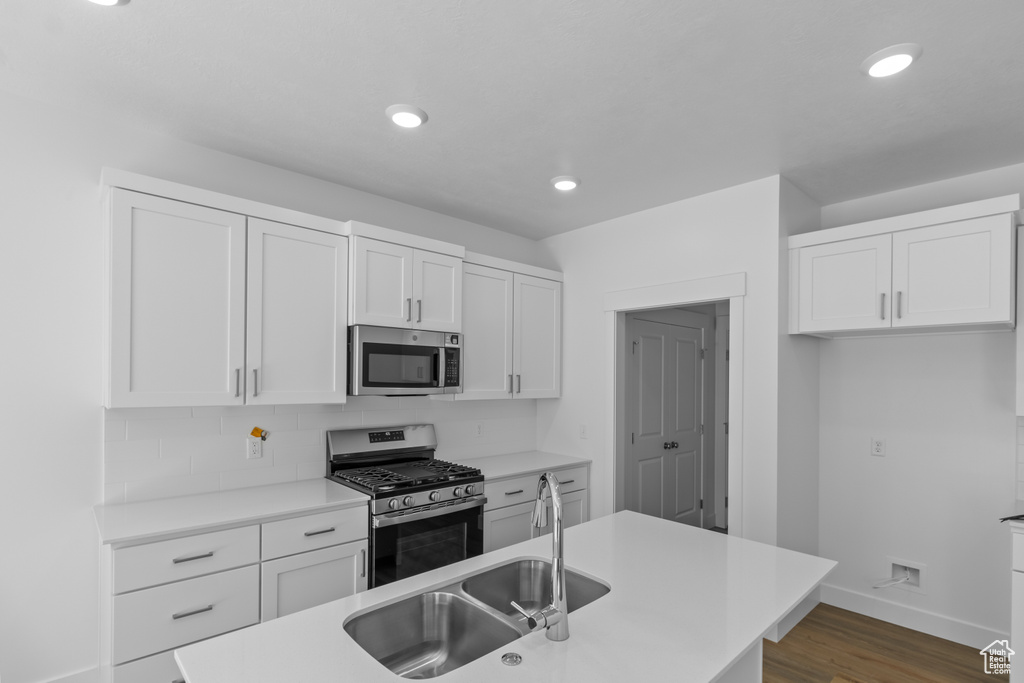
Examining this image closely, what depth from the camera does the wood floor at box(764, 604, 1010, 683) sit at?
2.67 m

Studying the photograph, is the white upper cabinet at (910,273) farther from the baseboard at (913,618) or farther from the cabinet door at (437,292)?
the cabinet door at (437,292)

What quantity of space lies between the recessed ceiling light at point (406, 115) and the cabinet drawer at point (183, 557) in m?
1.91

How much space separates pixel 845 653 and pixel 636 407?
1953mm

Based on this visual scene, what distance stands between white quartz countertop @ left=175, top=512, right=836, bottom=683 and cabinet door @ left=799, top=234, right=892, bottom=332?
1578mm

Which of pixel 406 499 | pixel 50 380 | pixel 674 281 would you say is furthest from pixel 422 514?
pixel 674 281

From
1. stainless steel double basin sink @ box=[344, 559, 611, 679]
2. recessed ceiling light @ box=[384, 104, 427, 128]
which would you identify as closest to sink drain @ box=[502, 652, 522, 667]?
stainless steel double basin sink @ box=[344, 559, 611, 679]

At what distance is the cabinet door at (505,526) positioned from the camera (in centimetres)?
336

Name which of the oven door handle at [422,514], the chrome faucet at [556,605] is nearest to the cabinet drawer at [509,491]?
the oven door handle at [422,514]

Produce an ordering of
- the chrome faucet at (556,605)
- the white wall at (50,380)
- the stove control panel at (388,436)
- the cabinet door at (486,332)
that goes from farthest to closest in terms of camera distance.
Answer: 1. the cabinet door at (486,332)
2. the stove control panel at (388,436)
3. the white wall at (50,380)
4. the chrome faucet at (556,605)

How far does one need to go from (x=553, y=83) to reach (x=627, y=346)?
7.78 ft

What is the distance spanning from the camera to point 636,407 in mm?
4258

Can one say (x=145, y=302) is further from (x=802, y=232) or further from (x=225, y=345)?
(x=802, y=232)

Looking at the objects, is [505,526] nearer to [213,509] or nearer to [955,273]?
[213,509]

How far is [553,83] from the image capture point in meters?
2.16
